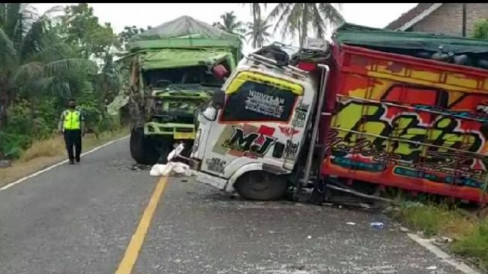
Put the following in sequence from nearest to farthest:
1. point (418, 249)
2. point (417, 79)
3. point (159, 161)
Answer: point (418, 249) < point (417, 79) < point (159, 161)

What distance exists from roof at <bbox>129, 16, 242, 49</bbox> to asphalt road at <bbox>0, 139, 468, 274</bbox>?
234 inches

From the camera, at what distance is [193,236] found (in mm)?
9094

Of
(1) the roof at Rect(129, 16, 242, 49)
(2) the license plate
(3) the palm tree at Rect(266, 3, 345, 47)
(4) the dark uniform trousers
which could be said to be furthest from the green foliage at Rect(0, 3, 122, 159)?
(2) the license plate

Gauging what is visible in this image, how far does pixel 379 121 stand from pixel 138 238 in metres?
3.84

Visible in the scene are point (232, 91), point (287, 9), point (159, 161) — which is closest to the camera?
point (232, 91)

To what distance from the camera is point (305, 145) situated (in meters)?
11.6

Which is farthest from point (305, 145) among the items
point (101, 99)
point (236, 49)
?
point (101, 99)

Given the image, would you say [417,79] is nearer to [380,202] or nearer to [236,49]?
[380,202]

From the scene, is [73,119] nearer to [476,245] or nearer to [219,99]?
[219,99]

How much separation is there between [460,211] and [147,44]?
32.4ft

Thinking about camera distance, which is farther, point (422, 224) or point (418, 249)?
point (422, 224)

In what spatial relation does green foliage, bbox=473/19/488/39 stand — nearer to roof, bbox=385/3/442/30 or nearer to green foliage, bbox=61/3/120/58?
roof, bbox=385/3/442/30

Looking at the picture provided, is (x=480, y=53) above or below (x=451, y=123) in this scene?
Result: above

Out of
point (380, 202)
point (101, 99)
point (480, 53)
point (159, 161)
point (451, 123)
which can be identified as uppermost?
point (480, 53)
